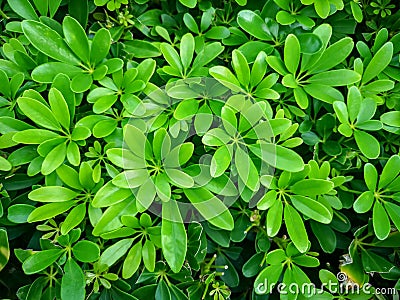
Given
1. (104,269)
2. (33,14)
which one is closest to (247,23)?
(33,14)

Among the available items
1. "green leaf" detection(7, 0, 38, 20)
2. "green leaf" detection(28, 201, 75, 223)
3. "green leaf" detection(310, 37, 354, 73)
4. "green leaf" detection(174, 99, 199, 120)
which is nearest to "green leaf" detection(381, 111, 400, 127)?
"green leaf" detection(310, 37, 354, 73)

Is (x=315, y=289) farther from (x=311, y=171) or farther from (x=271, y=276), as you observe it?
(x=311, y=171)

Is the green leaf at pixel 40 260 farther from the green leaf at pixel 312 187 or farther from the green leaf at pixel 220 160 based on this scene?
the green leaf at pixel 312 187

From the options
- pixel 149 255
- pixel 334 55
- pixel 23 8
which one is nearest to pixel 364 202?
pixel 334 55

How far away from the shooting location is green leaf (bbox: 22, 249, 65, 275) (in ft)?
2.45

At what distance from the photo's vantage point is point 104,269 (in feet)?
2.56

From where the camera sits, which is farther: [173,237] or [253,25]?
[253,25]

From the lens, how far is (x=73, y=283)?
753 millimetres

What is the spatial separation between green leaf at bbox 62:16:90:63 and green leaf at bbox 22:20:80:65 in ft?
0.05

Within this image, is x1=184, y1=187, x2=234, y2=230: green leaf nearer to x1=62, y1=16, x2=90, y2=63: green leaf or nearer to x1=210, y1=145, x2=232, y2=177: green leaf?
x1=210, y1=145, x2=232, y2=177: green leaf

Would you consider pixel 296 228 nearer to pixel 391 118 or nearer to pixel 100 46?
pixel 391 118

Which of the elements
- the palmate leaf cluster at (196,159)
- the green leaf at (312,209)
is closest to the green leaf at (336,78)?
the palmate leaf cluster at (196,159)

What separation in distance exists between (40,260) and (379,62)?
0.73 m

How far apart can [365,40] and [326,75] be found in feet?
0.77
